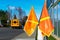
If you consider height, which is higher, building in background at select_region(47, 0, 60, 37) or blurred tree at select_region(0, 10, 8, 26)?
building in background at select_region(47, 0, 60, 37)

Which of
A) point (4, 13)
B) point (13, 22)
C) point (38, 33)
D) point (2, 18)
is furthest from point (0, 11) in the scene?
point (38, 33)

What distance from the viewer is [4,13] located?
10356 cm

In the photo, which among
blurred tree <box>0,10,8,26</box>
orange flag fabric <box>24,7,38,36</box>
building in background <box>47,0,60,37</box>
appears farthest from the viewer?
blurred tree <box>0,10,8,26</box>

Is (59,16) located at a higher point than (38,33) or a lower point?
higher

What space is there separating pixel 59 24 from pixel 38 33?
816 millimetres

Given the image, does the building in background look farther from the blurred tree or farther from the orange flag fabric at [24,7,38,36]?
the blurred tree

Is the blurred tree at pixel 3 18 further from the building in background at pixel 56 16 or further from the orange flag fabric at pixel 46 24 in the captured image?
the orange flag fabric at pixel 46 24

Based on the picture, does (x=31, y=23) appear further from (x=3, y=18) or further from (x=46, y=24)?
(x=3, y=18)

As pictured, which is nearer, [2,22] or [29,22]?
[29,22]

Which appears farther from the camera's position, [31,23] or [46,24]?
[31,23]

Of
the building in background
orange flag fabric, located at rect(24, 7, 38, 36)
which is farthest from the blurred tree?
orange flag fabric, located at rect(24, 7, 38, 36)

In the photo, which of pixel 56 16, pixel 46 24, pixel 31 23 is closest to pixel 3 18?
pixel 56 16

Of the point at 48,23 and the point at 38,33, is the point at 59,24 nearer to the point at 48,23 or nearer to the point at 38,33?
the point at 38,33

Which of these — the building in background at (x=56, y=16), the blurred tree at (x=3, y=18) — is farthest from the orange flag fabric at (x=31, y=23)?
the blurred tree at (x=3, y=18)
